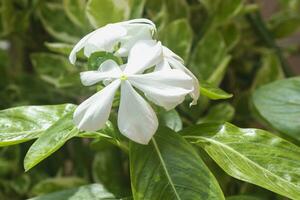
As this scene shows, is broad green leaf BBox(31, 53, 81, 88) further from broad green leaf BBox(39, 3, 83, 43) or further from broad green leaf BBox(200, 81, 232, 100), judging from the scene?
broad green leaf BBox(200, 81, 232, 100)

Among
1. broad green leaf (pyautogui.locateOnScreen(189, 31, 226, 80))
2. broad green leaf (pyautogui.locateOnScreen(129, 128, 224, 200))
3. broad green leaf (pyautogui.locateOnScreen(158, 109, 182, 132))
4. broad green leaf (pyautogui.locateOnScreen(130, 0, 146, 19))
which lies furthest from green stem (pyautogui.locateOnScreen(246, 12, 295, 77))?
broad green leaf (pyautogui.locateOnScreen(129, 128, 224, 200))

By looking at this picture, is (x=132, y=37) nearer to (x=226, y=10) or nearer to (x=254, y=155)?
(x=254, y=155)

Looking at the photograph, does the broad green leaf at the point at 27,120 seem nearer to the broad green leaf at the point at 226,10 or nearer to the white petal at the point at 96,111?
the white petal at the point at 96,111

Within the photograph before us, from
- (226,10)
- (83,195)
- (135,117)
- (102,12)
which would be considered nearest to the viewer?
(135,117)

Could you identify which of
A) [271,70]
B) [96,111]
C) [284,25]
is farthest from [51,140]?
[284,25]

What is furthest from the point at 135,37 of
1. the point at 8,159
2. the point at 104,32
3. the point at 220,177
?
the point at 8,159

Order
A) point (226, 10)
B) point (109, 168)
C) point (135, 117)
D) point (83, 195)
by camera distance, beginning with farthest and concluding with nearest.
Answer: point (226, 10) → point (109, 168) → point (83, 195) → point (135, 117)

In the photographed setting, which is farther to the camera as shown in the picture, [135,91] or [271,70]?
[271,70]

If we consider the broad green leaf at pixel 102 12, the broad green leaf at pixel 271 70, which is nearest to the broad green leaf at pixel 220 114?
the broad green leaf at pixel 271 70
